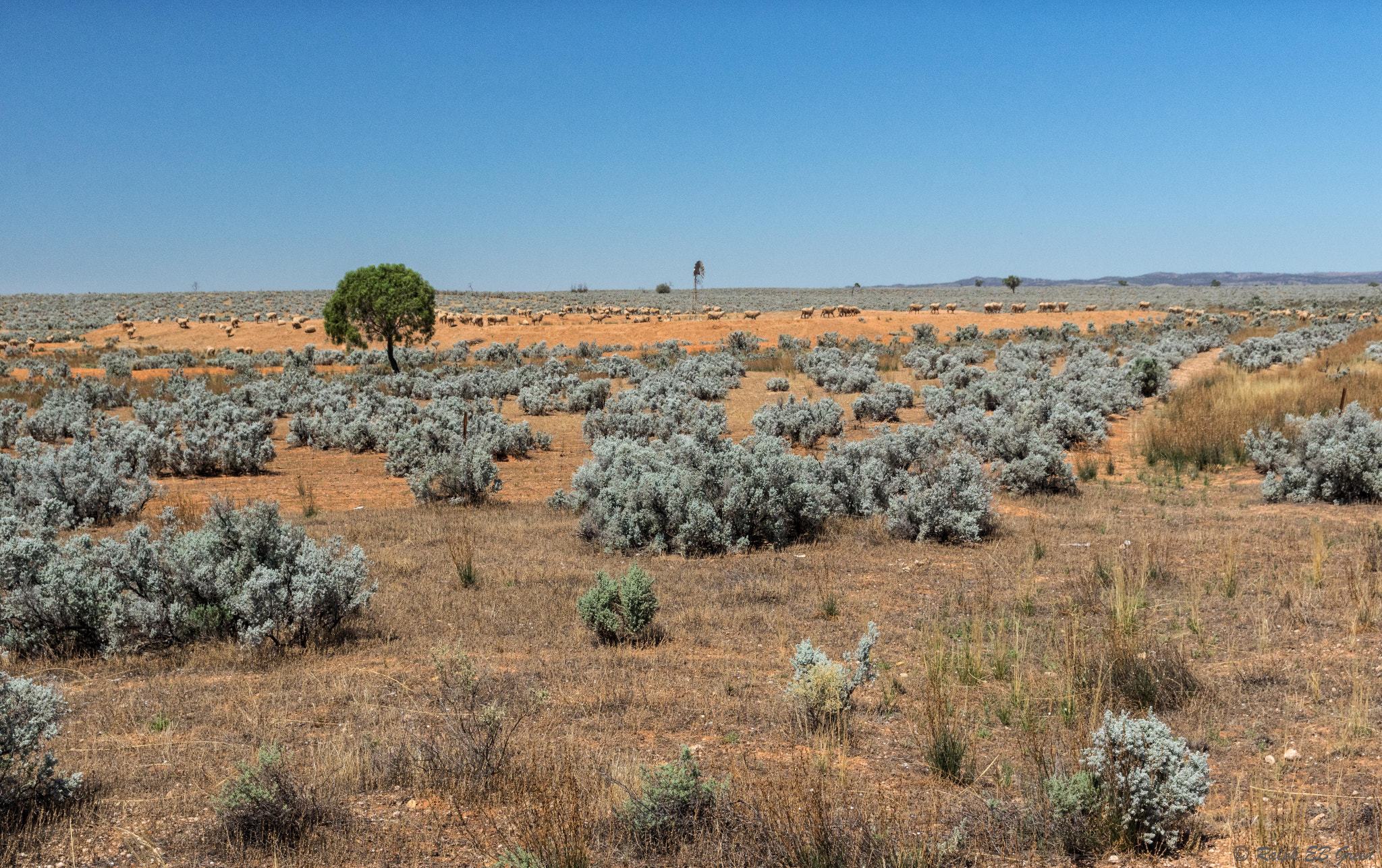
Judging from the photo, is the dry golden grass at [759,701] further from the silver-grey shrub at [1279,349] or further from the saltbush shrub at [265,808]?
the silver-grey shrub at [1279,349]

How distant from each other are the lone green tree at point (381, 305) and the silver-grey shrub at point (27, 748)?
28.3m

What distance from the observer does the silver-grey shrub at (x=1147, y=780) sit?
3668 millimetres

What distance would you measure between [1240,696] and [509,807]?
4.52 m

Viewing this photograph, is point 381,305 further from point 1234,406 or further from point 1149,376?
point 1234,406

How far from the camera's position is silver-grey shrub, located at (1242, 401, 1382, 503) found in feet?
35.3

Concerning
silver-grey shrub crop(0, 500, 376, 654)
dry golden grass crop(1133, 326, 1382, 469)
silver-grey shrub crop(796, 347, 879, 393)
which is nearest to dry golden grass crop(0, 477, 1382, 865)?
silver-grey shrub crop(0, 500, 376, 654)

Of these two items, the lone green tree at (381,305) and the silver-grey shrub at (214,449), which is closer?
the silver-grey shrub at (214,449)

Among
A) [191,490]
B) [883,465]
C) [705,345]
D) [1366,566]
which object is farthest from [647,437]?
[705,345]

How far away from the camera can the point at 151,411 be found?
A: 62.7 feet

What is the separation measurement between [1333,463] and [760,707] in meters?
9.58

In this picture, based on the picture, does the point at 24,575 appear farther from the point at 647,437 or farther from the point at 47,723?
the point at 647,437

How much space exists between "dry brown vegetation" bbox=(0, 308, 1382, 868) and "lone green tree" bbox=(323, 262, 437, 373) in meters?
23.9

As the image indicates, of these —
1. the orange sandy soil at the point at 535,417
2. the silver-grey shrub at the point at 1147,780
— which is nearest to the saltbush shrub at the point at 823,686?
the silver-grey shrub at the point at 1147,780

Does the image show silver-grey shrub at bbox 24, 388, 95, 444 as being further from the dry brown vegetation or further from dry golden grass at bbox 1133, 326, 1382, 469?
dry golden grass at bbox 1133, 326, 1382, 469
